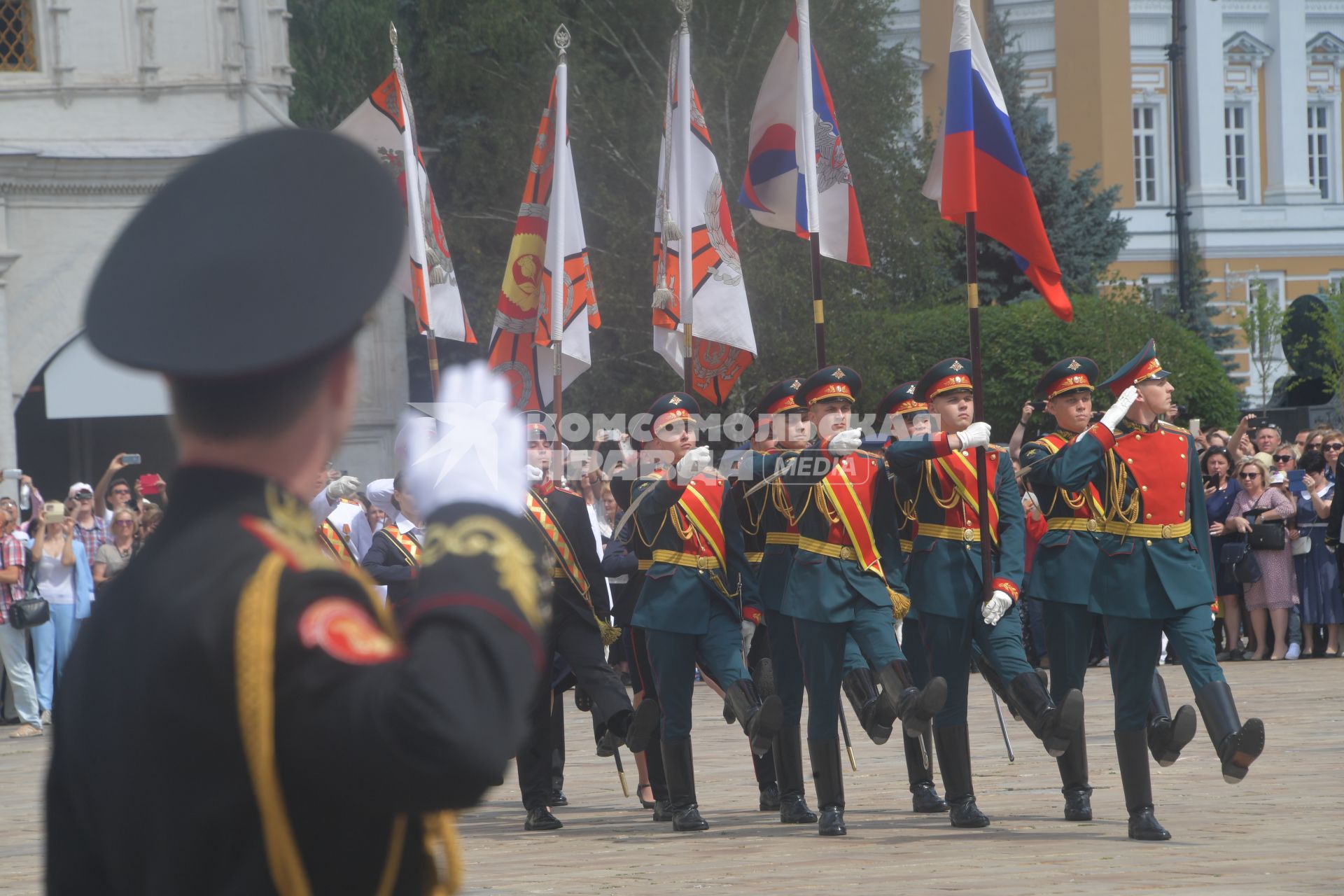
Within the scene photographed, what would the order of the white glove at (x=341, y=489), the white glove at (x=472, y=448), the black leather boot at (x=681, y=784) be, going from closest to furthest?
the white glove at (x=472, y=448) → the black leather boot at (x=681, y=784) → the white glove at (x=341, y=489)

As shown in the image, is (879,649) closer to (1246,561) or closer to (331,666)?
(331,666)

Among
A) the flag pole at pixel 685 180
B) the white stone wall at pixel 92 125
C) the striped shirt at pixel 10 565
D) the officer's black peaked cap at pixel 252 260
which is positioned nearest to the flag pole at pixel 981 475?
the flag pole at pixel 685 180

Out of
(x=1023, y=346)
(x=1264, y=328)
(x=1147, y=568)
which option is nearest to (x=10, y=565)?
(x=1147, y=568)

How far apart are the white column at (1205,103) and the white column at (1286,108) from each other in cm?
175

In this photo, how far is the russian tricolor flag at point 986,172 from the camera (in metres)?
9.29

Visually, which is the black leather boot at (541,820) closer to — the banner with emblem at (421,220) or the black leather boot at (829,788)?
the black leather boot at (829,788)

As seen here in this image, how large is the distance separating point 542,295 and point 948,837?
18.3 feet

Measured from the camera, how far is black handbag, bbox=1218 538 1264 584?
15562mm

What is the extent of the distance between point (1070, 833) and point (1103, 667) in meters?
9.13

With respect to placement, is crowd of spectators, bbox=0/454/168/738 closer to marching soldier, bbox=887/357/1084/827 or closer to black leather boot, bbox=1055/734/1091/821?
marching soldier, bbox=887/357/1084/827

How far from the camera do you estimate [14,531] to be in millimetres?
14703

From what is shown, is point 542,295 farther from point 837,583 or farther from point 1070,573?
point 1070,573

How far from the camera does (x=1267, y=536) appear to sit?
1552 cm

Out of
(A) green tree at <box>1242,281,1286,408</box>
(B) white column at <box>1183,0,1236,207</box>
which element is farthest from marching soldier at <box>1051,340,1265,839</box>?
(B) white column at <box>1183,0,1236,207</box>
